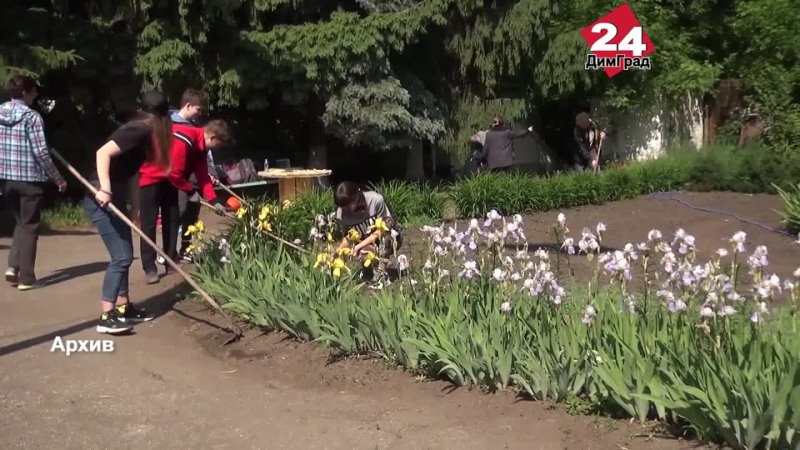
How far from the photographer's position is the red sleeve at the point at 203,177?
7312mm

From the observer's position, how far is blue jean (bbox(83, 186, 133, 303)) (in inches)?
249

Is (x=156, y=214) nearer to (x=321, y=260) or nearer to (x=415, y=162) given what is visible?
(x=321, y=260)

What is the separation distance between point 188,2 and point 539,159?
31.9ft

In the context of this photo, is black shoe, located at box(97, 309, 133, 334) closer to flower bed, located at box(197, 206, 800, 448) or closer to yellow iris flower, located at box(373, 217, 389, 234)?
flower bed, located at box(197, 206, 800, 448)

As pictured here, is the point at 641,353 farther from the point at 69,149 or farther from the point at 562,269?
the point at 69,149

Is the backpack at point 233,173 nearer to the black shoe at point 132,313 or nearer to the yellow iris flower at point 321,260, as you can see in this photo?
the black shoe at point 132,313

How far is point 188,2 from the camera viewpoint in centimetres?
1252

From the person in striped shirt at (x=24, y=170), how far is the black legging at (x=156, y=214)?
25.2 inches

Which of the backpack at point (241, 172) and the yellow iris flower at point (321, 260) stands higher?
the backpack at point (241, 172)

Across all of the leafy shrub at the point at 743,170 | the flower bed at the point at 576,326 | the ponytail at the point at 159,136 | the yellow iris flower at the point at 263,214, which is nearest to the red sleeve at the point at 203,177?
the yellow iris flower at the point at 263,214

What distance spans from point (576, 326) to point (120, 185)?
3.42 metres

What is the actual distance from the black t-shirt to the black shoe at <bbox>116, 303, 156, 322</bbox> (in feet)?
3.01

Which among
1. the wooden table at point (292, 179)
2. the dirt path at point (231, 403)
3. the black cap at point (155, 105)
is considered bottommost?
the dirt path at point (231, 403)

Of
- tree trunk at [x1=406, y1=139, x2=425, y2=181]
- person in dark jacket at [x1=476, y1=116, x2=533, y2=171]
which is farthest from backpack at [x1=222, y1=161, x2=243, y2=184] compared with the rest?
tree trunk at [x1=406, y1=139, x2=425, y2=181]
